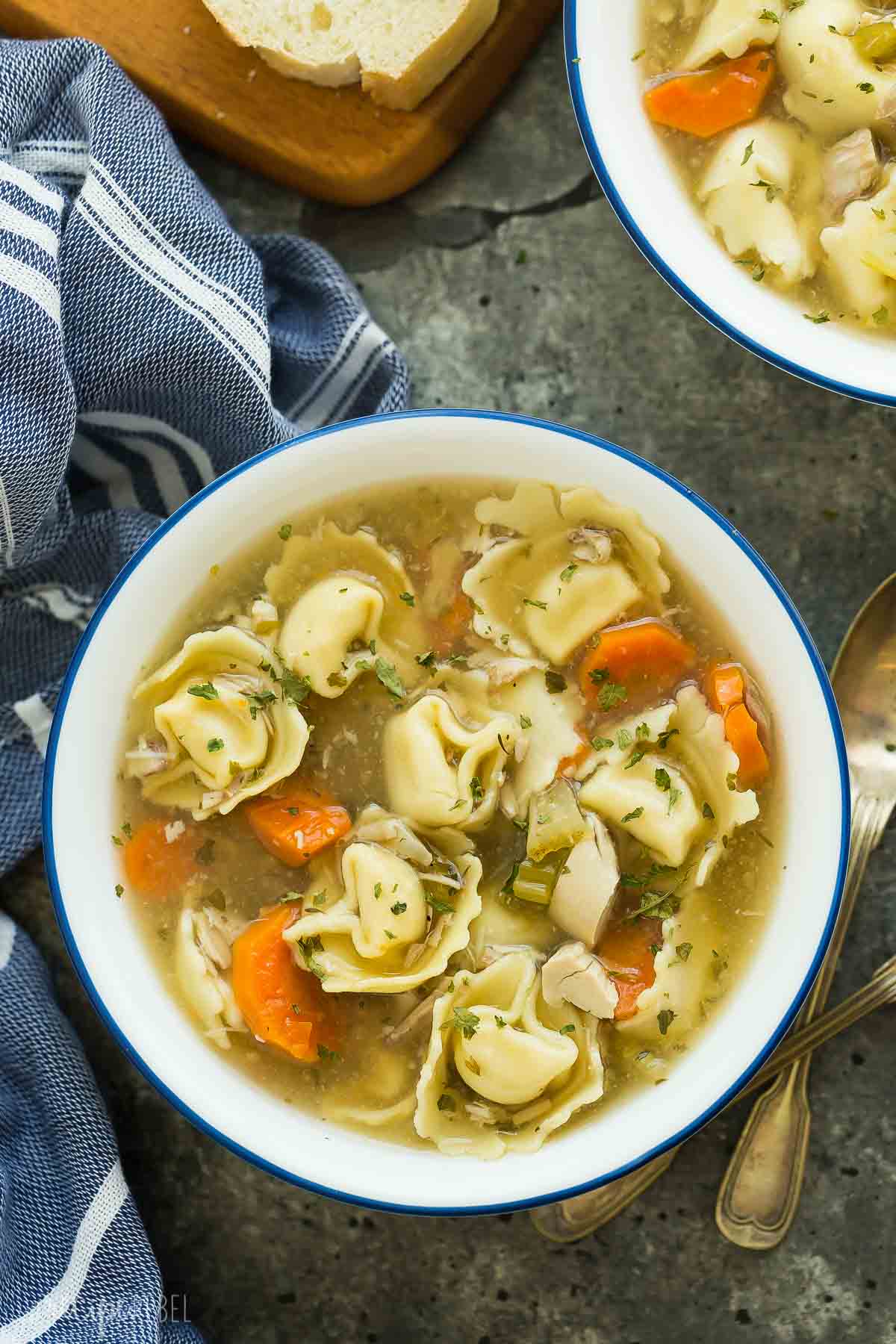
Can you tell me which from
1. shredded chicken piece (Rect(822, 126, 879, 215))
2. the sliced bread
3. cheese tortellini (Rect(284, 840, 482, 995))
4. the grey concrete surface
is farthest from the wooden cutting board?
cheese tortellini (Rect(284, 840, 482, 995))

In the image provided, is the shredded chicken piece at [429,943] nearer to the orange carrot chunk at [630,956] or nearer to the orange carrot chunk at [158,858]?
the orange carrot chunk at [630,956]

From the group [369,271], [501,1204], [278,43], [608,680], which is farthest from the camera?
[369,271]

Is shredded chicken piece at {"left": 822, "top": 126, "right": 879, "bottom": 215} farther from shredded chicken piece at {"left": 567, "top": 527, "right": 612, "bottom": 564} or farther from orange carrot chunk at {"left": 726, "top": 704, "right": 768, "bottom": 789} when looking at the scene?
orange carrot chunk at {"left": 726, "top": 704, "right": 768, "bottom": 789}

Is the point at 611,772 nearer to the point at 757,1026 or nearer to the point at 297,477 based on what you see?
the point at 757,1026

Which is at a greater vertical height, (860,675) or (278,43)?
(278,43)

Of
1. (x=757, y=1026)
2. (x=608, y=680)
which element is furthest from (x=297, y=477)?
(x=757, y=1026)

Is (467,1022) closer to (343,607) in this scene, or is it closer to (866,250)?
(343,607)
